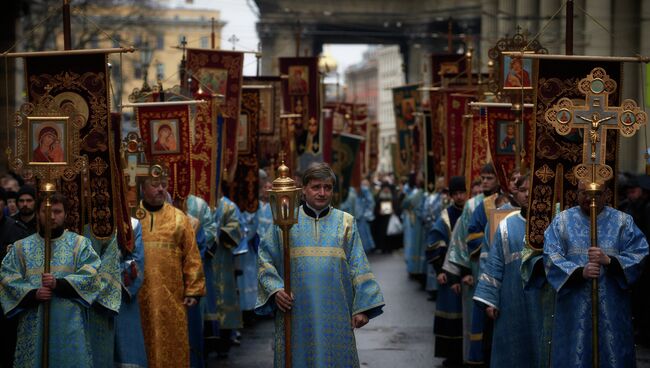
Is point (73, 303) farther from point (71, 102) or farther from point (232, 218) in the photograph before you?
point (232, 218)

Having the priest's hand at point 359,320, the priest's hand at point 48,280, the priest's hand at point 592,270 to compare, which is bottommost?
the priest's hand at point 359,320

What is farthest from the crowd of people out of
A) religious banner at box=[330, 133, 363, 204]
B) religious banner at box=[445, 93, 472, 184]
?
religious banner at box=[330, 133, 363, 204]

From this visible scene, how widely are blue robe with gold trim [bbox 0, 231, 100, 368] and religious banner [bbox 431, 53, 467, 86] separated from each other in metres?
12.8

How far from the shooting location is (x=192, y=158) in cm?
1459

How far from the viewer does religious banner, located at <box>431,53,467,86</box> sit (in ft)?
74.2

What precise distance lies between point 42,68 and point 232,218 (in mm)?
5681

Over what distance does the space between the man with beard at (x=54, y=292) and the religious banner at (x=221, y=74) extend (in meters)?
6.48

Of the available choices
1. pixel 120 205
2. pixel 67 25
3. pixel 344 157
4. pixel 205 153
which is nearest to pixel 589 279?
pixel 120 205

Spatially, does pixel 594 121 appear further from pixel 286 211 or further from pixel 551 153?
pixel 286 211

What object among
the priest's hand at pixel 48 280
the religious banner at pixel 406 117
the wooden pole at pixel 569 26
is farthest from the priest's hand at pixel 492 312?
the religious banner at pixel 406 117

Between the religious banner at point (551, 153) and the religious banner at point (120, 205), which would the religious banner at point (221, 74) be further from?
the religious banner at point (551, 153)

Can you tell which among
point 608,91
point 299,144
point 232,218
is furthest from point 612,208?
point 299,144

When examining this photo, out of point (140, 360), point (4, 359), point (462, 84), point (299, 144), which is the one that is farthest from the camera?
point (299, 144)

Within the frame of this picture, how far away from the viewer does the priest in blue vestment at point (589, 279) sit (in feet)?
32.3
